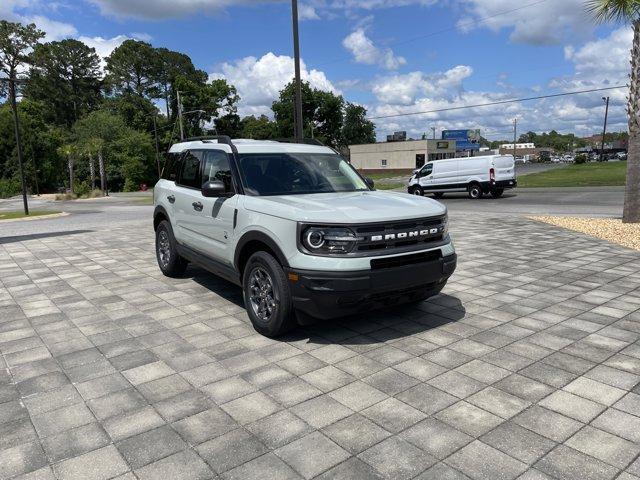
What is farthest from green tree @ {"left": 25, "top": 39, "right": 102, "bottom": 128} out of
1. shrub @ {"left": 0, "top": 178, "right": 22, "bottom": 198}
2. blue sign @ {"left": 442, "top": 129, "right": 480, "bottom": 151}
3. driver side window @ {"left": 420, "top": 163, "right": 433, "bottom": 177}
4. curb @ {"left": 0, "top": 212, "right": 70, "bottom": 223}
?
blue sign @ {"left": 442, "top": 129, "right": 480, "bottom": 151}

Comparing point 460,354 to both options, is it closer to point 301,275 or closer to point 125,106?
point 301,275

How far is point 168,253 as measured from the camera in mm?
7180

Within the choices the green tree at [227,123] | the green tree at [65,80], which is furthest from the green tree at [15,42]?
the green tree at [227,123]

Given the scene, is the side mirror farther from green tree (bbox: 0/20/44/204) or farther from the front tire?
green tree (bbox: 0/20/44/204)

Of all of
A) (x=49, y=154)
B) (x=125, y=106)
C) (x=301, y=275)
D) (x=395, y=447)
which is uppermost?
(x=125, y=106)

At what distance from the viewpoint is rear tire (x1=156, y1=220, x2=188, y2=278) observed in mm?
6901

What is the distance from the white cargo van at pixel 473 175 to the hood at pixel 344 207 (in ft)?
65.5

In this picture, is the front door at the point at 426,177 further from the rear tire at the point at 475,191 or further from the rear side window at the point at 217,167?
the rear side window at the point at 217,167

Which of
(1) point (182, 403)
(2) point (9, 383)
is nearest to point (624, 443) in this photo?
(1) point (182, 403)

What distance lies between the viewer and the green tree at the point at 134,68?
2694 inches

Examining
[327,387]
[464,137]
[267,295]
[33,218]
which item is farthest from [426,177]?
[464,137]

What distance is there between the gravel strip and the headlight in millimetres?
7720

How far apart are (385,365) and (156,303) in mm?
3342

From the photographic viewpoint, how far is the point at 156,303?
5949mm
